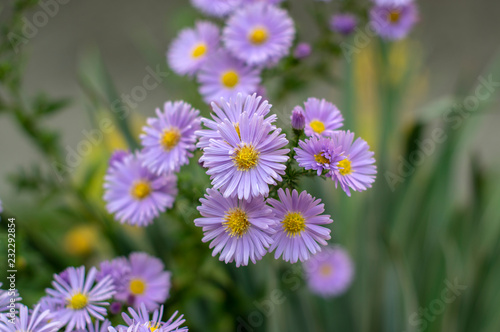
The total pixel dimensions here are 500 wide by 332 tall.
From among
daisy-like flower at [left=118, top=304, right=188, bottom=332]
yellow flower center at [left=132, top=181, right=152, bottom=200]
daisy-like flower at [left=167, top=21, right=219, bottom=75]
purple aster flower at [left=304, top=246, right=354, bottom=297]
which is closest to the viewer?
daisy-like flower at [left=118, top=304, right=188, bottom=332]

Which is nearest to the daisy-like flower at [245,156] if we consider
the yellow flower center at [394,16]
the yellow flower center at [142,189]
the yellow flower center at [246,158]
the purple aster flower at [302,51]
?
the yellow flower center at [246,158]

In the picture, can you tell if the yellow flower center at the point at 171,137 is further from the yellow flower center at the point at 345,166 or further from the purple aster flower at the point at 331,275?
the purple aster flower at the point at 331,275

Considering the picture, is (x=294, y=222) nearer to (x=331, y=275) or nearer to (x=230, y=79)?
(x=230, y=79)

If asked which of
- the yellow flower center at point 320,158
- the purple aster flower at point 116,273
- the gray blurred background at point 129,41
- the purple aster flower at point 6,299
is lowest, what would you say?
the purple aster flower at point 6,299

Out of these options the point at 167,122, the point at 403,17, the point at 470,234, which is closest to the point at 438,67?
the point at 470,234

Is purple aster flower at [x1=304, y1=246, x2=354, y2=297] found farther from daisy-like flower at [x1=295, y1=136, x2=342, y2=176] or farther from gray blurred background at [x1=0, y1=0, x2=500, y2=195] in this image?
gray blurred background at [x1=0, y1=0, x2=500, y2=195]

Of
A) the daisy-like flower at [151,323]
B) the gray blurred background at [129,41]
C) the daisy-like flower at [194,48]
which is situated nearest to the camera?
the daisy-like flower at [151,323]

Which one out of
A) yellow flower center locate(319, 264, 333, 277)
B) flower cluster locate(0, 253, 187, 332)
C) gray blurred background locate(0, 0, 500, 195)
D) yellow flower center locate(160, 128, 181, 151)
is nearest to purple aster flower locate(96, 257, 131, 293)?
flower cluster locate(0, 253, 187, 332)
